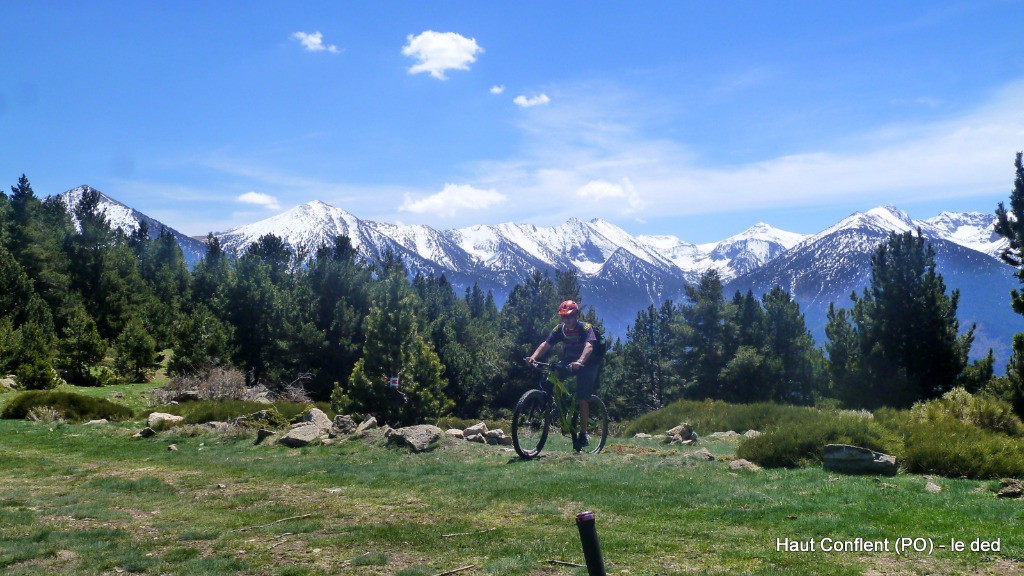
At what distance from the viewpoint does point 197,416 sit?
19.6 metres

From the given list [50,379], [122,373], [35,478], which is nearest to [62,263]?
[122,373]

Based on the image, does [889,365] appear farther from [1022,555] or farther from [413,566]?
[413,566]

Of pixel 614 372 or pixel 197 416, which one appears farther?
pixel 614 372

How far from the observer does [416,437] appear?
43.9ft

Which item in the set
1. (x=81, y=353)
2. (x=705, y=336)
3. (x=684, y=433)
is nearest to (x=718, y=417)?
(x=684, y=433)

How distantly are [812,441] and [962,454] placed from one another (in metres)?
2.07

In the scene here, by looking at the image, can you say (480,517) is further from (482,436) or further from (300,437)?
(300,437)

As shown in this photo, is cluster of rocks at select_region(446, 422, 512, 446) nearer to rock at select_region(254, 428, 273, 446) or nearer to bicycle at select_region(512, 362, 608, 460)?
bicycle at select_region(512, 362, 608, 460)

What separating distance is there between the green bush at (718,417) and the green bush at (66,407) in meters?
18.8

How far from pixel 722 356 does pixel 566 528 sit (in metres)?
43.7

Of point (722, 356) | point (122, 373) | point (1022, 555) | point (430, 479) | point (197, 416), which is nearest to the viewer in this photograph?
point (1022, 555)

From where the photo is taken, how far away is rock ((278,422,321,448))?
14.6m

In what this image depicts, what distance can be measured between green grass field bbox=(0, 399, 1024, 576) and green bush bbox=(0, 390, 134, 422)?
11256 millimetres

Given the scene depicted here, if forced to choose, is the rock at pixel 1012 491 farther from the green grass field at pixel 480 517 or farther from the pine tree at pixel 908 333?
the pine tree at pixel 908 333
